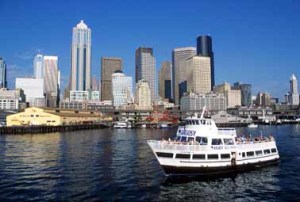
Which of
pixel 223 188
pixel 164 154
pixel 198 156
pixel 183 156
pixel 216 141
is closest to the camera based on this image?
pixel 223 188

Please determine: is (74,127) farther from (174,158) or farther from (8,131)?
(174,158)

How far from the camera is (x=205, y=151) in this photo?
4731 centimetres

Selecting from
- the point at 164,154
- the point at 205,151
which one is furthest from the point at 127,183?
the point at 205,151

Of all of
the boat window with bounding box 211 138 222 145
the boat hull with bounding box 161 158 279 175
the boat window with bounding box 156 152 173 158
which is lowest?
the boat hull with bounding box 161 158 279 175

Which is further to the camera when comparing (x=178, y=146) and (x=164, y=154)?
(x=164, y=154)

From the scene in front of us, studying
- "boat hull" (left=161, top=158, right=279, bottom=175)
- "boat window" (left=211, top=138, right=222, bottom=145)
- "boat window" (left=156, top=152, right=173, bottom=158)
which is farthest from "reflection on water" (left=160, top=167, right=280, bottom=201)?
"boat window" (left=211, top=138, right=222, bottom=145)

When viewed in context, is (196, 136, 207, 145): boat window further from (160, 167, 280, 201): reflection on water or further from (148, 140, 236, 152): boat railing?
(160, 167, 280, 201): reflection on water

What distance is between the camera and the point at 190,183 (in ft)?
144

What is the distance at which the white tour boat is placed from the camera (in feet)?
153

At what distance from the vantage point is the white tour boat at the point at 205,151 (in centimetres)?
4650

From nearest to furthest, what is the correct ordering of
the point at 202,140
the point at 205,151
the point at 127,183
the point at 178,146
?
the point at 127,183, the point at 178,146, the point at 205,151, the point at 202,140

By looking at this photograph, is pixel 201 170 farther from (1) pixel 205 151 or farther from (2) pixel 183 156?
(2) pixel 183 156

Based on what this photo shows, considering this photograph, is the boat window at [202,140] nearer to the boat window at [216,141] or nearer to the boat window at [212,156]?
the boat window at [216,141]

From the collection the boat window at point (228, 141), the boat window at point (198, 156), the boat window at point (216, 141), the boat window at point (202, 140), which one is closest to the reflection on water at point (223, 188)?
the boat window at point (198, 156)
